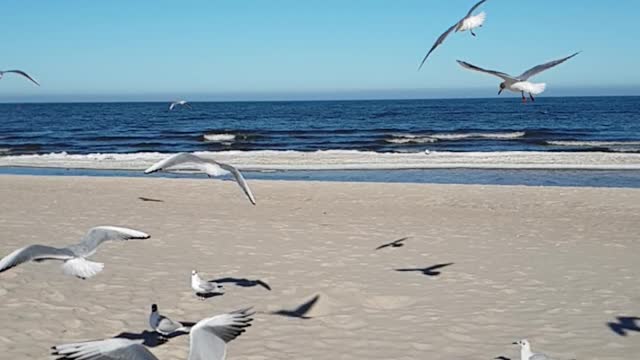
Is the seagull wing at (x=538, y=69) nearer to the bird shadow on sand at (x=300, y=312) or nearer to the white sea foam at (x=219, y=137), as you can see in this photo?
the bird shadow on sand at (x=300, y=312)

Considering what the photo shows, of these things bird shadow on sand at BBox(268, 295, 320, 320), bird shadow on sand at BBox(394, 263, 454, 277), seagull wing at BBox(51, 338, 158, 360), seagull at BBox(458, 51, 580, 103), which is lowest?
bird shadow on sand at BBox(394, 263, 454, 277)

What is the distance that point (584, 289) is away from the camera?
22.8ft

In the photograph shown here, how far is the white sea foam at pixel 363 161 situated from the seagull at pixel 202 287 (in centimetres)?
1597

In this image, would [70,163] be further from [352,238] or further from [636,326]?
[636,326]

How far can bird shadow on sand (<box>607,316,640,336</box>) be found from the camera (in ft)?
18.4

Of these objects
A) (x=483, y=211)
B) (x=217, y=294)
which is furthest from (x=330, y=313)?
(x=483, y=211)

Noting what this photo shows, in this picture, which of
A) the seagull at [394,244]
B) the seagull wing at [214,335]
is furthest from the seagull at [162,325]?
the seagull at [394,244]

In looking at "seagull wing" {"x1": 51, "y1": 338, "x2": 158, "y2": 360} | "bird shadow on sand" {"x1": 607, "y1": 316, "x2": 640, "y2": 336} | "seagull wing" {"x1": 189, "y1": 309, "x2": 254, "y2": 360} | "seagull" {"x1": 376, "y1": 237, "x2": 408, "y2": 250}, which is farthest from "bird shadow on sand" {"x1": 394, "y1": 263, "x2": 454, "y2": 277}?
"seagull wing" {"x1": 51, "y1": 338, "x2": 158, "y2": 360}

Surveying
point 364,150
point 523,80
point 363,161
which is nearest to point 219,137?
point 364,150

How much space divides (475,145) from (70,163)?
61.6ft

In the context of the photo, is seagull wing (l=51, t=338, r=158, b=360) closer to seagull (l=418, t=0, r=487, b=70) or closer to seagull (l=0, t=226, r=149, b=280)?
seagull (l=0, t=226, r=149, b=280)

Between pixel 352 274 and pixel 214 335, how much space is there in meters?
4.11

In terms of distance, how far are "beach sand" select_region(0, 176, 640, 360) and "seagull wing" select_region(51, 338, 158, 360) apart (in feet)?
5.76

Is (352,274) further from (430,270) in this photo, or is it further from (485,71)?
(485,71)
